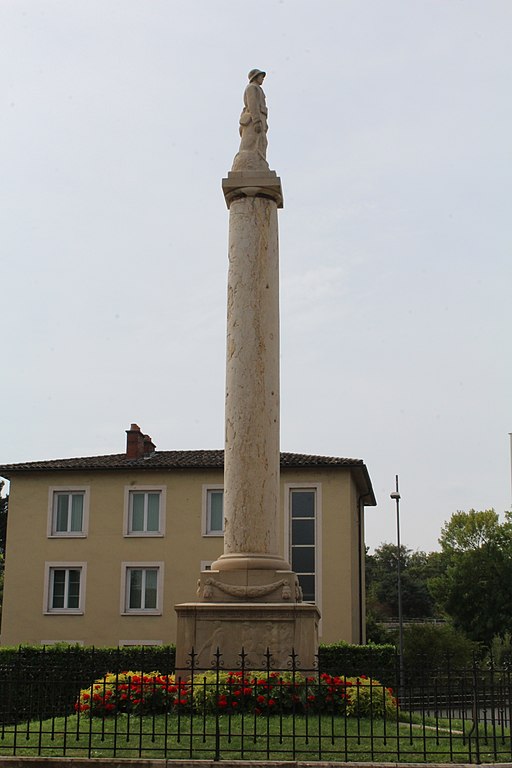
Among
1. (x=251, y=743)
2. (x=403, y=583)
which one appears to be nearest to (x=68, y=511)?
(x=251, y=743)

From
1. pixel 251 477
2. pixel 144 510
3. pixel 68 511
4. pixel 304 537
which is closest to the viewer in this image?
pixel 251 477

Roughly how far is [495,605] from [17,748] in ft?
172

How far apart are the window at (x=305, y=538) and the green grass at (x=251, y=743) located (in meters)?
20.3

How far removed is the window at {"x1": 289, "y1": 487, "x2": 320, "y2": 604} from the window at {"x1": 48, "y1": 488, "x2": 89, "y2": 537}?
295 inches

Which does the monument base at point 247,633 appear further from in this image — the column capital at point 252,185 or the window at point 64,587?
the window at point 64,587

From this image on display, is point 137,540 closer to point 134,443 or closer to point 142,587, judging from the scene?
point 142,587

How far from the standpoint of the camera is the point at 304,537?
3350 centimetres

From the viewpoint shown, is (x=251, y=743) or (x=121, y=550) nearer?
(x=251, y=743)

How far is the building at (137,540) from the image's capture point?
33.4 metres

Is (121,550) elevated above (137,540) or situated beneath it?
situated beneath

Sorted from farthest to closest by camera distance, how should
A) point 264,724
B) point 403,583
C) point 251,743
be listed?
1. point 403,583
2. point 264,724
3. point 251,743

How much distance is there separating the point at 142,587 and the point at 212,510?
3.57 metres

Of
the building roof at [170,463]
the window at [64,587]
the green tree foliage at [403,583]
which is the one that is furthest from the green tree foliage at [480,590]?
the window at [64,587]

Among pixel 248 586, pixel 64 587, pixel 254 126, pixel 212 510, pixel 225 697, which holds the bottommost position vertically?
pixel 225 697
